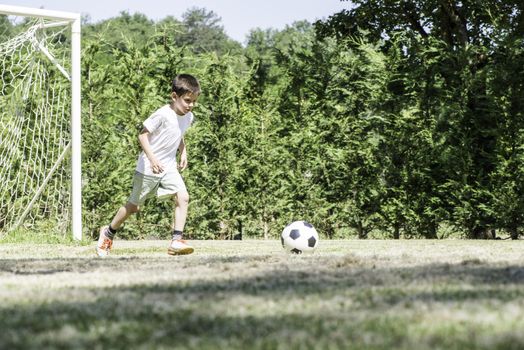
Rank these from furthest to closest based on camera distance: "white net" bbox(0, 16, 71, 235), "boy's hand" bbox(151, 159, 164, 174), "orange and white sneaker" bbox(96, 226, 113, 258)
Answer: "white net" bbox(0, 16, 71, 235)
"orange and white sneaker" bbox(96, 226, 113, 258)
"boy's hand" bbox(151, 159, 164, 174)

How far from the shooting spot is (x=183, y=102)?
753 centimetres

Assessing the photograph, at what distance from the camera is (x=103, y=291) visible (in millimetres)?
3971

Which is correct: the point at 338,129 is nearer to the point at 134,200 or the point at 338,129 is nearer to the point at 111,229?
the point at 134,200

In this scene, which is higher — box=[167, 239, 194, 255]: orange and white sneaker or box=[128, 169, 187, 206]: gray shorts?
box=[128, 169, 187, 206]: gray shorts

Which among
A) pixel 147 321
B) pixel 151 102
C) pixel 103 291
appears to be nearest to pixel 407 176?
pixel 151 102

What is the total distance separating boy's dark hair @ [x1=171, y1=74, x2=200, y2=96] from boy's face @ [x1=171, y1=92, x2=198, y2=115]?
40 millimetres

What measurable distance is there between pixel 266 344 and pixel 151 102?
1066 centimetres

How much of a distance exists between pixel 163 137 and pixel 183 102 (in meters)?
0.40

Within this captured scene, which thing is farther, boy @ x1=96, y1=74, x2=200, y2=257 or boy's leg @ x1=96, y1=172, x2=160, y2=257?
boy's leg @ x1=96, y1=172, x2=160, y2=257

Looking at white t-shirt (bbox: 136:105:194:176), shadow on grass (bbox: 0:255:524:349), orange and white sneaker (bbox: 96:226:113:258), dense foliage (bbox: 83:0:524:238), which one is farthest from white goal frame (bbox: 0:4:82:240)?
shadow on grass (bbox: 0:255:524:349)

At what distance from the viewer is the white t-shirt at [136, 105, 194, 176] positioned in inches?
294

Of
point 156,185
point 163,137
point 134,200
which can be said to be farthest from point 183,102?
point 134,200

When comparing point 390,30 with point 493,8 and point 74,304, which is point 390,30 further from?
point 74,304

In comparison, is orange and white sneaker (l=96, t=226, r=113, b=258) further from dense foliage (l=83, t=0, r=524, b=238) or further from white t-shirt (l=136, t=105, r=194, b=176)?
dense foliage (l=83, t=0, r=524, b=238)
